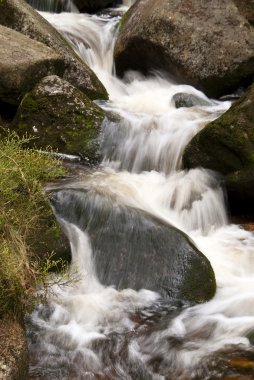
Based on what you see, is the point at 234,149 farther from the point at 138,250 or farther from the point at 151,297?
the point at 151,297

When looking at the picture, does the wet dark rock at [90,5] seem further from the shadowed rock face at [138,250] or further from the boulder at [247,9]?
the shadowed rock face at [138,250]

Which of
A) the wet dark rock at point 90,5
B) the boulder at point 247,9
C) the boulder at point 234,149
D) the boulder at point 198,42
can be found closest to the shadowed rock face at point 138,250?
the boulder at point 234,149

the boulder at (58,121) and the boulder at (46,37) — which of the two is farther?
the boulder at (46,37)

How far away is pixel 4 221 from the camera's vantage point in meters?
4.20

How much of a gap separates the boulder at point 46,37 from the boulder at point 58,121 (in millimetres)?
1362

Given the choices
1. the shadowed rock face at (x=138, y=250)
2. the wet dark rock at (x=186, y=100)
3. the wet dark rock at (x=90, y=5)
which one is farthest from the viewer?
the wet dark rock at (x=90, y=5)

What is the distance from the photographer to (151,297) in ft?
17.6

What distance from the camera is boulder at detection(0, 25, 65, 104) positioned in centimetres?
811

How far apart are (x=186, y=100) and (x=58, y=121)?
2.70m

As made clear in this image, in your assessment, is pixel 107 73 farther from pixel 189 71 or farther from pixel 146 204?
pixel 146 204

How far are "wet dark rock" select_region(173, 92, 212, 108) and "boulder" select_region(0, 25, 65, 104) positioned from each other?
7.07 feet

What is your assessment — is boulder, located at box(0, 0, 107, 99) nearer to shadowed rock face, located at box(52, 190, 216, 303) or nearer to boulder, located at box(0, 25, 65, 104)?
boulder, located at box(0, 25, 65, 104)

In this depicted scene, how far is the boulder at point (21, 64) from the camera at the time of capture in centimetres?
811

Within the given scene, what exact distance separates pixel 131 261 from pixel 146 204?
4.47 feet
